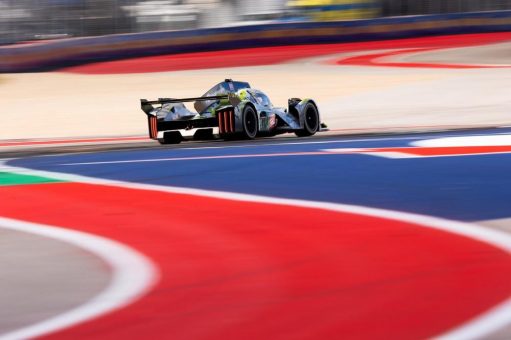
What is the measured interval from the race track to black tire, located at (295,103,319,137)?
2401mm

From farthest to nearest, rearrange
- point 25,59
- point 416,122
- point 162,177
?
point 25,59, point 416,122, point 162,177

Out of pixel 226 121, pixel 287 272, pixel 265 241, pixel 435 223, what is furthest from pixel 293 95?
pixel 287 272

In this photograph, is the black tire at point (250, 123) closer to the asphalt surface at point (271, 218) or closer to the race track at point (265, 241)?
the race track at point (265, 241)

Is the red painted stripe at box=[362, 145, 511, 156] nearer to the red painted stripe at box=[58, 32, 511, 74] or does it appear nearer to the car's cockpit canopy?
the car's cockpit canopy

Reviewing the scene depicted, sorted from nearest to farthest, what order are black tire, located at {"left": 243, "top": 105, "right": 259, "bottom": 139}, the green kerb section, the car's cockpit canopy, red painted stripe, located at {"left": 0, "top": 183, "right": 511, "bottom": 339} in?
red painted stripe, located at {"left": 0, "top": 183, "right": 511, "bottom": 339}, the green kerb section, black tire, located at {"left": 243, "top": 105, "right": 259, "bottom": 139}, the car's cockpit canopy

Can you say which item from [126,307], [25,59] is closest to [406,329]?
[126,307]

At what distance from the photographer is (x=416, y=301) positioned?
405cm

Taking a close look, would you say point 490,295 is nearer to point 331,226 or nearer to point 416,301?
point 416,301

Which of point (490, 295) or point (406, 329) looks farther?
point (490, 295)

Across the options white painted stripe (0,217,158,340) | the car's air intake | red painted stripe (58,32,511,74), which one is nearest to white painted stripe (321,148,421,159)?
the car's air intake

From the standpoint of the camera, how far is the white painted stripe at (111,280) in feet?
12.5

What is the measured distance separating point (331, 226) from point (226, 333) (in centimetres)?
228

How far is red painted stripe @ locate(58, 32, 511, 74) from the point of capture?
105 ft

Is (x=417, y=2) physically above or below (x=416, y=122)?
above
